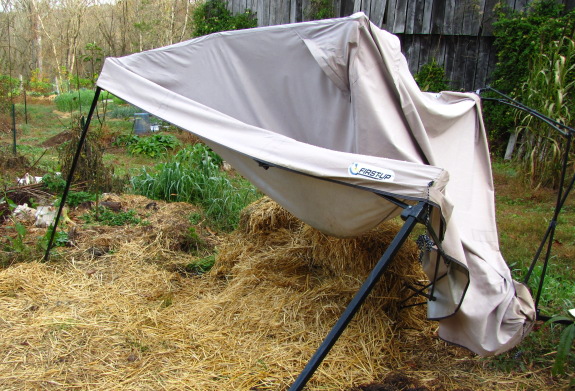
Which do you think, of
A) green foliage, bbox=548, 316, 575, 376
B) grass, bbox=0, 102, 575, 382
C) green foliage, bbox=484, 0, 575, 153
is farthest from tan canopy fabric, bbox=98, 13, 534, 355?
green foliage, bbox=484, 0, 575, 153

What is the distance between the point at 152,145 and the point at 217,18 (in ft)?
9.67

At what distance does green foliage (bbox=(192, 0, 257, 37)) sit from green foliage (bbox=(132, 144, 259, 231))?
395 cm

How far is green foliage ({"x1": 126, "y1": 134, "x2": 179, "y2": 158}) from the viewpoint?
6.97 metres

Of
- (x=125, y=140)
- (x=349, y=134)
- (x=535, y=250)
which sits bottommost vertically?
(x=125, y=140)

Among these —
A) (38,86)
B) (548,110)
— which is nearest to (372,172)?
(548,110)

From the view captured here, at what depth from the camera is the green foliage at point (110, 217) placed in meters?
4.15

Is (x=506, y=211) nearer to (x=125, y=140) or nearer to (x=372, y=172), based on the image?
(x=372, y=172)

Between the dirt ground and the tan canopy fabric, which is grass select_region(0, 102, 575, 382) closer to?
the dirt ground

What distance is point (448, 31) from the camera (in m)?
6.67

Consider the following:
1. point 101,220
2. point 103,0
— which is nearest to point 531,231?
point 101,220

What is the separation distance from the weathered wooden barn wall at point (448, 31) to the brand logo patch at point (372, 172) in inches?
219

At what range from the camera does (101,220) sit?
4188mm

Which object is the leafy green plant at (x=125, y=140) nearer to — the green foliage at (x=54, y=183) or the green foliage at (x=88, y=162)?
the green foliage at (x=88, y=162)

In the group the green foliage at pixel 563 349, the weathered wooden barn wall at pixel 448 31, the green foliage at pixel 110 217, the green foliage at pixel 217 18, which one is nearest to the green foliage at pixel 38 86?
the green foliage at pixel 217 18
